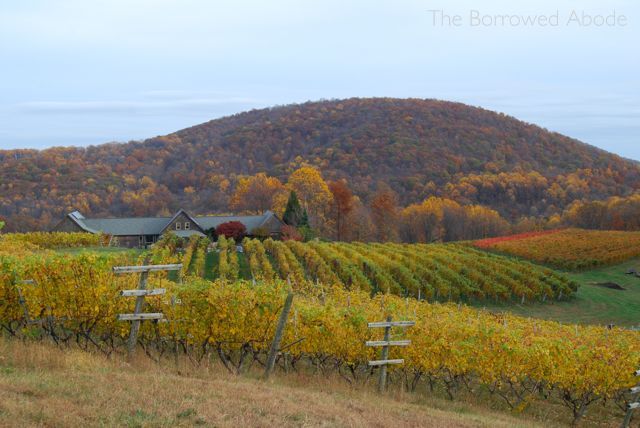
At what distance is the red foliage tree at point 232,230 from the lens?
5259 centimetres

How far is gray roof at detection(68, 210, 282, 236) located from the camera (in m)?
57.1

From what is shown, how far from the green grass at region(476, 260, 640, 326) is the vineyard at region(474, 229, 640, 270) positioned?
14.4 feet

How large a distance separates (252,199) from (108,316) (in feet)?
235

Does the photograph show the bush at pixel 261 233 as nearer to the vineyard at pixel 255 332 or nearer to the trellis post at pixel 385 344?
the vineyard at pixel 255 332

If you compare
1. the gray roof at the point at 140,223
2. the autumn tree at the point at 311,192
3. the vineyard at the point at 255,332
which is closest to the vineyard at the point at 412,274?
the vineyard at the point at 255,332

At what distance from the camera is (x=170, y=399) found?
7.45m

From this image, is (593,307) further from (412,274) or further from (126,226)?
(126,226)

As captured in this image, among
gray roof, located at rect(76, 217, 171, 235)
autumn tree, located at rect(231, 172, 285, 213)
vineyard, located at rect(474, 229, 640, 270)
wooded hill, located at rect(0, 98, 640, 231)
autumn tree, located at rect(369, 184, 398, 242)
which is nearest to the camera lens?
vineyard, located at rect(474, 229, 640, 270)

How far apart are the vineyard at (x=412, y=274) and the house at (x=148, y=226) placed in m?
18.8

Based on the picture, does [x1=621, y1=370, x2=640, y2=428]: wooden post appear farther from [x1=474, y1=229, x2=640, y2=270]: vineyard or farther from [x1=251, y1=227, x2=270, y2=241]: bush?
[x1=251, y1=227, x2=270, y2=241]: bush

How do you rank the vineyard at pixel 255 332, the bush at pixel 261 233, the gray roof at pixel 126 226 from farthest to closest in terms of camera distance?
the gray roof at pixel 126 226
the bush at pixel 261 233
the vineyard at pixel 255 332

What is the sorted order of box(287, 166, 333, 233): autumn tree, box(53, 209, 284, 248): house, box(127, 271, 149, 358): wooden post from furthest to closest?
box(287, 166, 333, 233): autumn tree → box(53, 209, 284, 248): house → box(127, 271, 149, 358): wooden post

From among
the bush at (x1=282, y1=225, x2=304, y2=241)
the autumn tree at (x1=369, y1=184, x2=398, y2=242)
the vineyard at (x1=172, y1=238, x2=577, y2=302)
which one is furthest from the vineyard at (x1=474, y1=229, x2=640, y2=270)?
the autumn tree at (x1=369, y1=184, x2=398, y2=242)

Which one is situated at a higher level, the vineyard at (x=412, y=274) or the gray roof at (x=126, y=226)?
the gray roof at (x=126, y=226)
